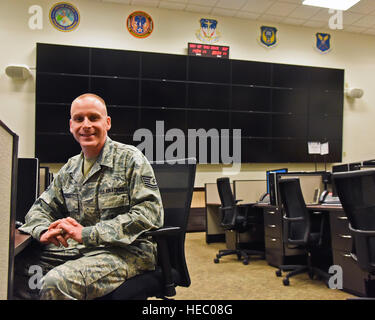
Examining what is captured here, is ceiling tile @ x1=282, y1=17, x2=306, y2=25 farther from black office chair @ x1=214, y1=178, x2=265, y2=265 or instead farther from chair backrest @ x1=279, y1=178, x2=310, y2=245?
chair backrest @ x1=279, y1=178, x2=310, y2=245

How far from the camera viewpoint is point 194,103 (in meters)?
5.69

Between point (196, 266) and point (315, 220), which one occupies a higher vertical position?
point (315, 220)

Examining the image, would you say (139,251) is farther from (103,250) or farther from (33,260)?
(33,260)

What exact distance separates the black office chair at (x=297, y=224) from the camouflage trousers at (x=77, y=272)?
1.99m

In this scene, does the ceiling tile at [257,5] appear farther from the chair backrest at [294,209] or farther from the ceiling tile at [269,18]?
the chair backrest at [294,209]

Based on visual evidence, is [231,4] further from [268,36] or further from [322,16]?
[322,16]

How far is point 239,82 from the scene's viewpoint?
5.86 metres

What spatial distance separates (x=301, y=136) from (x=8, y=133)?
18.9ft

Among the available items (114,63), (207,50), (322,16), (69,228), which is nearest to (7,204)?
(69,228)

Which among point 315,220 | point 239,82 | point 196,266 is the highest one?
point 239,82

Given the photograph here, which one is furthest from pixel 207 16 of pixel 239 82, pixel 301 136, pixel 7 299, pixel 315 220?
pixel 7 299

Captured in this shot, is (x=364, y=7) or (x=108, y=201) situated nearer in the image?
(x=108, y=201)

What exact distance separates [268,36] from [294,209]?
13.3ft
